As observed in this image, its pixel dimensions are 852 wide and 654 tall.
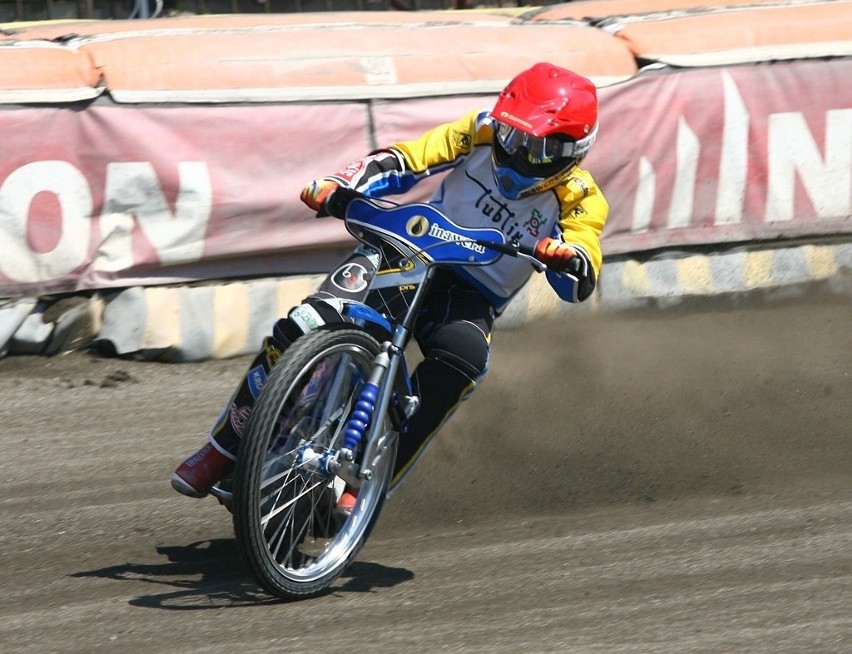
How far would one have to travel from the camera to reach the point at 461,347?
5066 millimetres

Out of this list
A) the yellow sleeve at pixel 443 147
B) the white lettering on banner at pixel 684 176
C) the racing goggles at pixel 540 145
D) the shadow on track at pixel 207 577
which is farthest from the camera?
the white lettering on banner at pixel 684 176

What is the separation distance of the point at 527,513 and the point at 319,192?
1706mm

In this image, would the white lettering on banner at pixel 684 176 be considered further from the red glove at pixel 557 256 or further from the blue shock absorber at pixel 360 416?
the blue shock absorber at pixel 360 416

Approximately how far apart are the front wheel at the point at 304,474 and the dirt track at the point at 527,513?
155mm

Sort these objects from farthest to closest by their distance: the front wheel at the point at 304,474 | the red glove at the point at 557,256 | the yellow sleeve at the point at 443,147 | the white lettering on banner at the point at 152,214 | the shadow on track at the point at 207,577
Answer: the white lettering on banner at the point at 152,214
the yellow sleeve at the point at 443,147
the red glove at the point at 557,256
the shadow on track at the point at 207,577
the front wheel at the point at 304,474

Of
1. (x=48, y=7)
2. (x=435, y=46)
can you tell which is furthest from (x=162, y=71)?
(x=48, y=7)

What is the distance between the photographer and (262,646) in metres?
4.09

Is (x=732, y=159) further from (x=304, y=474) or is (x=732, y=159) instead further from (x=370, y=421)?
(x=304, y=474)

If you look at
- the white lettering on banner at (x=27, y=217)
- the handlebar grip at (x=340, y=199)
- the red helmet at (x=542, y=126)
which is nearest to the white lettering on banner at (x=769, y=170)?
the white lettering on banner at (x=27, y=217)

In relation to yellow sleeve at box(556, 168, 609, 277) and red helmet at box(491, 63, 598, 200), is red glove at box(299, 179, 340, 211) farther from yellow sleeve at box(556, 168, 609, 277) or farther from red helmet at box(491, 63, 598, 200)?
yellow sleeve at box(556, 168, 609, 277)

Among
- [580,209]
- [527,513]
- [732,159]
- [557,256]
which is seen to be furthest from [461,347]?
[732,159]

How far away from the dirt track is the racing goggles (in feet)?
4.98

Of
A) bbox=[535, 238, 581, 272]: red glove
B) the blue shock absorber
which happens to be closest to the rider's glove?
bbox=[535, 238, 581, 272]: red glove

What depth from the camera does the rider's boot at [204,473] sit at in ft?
16.0
